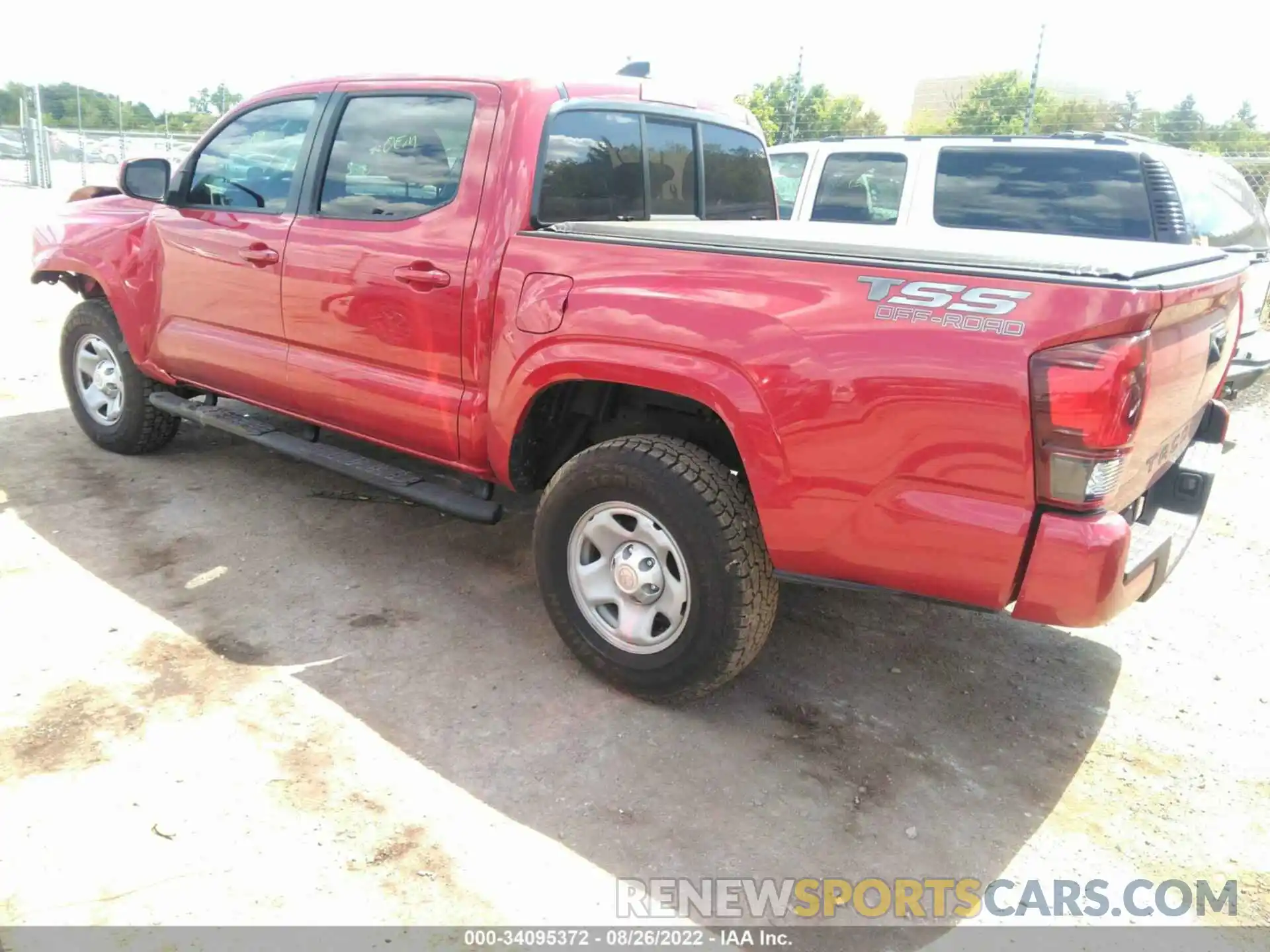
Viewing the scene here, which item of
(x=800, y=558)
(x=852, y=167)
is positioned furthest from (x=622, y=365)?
(x=852, y=167)

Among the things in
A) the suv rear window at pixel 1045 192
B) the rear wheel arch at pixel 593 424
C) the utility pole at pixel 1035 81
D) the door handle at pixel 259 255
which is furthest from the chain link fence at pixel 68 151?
the rear wheel arch at pixel 593 424

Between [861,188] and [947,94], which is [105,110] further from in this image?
[947,94]

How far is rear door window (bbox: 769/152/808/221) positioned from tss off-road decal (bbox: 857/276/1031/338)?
500 cm

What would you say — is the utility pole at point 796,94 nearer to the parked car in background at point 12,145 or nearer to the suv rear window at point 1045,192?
the suv rear window at point 1045,192

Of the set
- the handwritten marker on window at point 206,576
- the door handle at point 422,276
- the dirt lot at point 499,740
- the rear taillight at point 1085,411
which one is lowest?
the dirt lot at point 499,740

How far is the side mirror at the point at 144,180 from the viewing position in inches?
177

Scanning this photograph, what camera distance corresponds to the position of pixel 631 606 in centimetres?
314

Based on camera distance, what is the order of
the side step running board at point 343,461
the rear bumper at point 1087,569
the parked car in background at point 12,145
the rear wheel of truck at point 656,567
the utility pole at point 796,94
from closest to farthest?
the rear bumper at point 1087,569 → the rear wheel of truck at point 656,567 → the side step running board at point 343,461 → the utility pole at point 796,94 → the parked car in background at point 12,145

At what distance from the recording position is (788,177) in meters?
7.27

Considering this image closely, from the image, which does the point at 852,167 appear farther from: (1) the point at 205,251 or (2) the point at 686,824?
(2) the point at 686,824

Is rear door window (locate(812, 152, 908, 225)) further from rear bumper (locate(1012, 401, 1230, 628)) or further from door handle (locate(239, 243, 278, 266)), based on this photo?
rear bumper (locate(1012, 401, 1230, 628))

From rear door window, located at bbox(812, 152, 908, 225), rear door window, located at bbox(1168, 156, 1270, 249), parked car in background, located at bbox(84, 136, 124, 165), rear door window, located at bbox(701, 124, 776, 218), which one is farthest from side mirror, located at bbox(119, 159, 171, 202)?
parked car in background, located at bbox(84, 136, 124, 165)

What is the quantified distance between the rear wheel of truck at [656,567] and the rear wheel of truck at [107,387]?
9.62 ft

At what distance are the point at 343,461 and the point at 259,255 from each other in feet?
3.18
